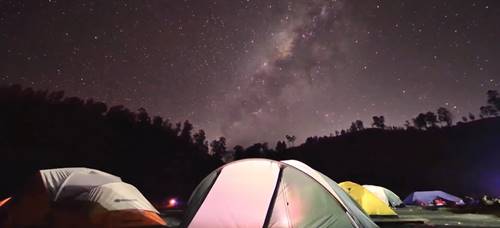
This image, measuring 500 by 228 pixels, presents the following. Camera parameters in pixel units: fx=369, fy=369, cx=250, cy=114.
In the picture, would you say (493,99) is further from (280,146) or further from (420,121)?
(280,146)

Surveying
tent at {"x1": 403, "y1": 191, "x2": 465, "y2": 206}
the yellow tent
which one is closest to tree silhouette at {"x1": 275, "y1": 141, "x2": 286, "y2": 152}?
tent at {"x1": 403, "y1": 191, "x2": 465, "y2": 206}

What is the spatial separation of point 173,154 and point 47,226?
3014 inches

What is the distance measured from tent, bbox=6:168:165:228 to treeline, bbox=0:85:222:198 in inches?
1092

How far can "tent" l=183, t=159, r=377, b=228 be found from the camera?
771 cm

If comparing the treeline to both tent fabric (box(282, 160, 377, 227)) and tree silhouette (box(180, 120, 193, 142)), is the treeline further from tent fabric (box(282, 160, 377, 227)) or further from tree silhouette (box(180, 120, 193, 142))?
tent fabric (box(282, 160, 377, 227))

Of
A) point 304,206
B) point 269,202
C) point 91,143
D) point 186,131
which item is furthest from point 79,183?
point 186,131

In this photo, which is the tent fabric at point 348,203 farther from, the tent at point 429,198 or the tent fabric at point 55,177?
the tent at point 429,198

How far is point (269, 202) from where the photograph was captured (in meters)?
7.78

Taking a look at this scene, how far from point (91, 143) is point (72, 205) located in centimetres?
5611

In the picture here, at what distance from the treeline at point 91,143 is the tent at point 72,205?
27.7 m

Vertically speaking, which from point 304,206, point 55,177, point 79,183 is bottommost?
point 304,206

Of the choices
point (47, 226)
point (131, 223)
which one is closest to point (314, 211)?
point (131, 223)

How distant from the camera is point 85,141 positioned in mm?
58875

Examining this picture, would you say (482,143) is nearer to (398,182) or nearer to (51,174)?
(398,182)
